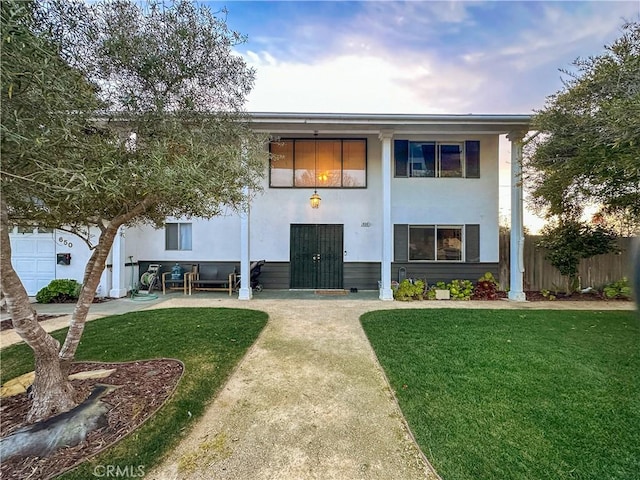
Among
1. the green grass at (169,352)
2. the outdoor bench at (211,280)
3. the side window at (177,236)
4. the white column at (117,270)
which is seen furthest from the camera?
the side window at (177,236)

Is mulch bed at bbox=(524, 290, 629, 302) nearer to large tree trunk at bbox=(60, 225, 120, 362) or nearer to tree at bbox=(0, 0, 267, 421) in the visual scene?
tree at bbox=(0, 0, 267, 421)

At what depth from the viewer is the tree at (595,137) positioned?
4312 mm

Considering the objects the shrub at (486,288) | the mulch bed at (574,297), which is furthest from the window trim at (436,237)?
the mulch bed at (574,297)

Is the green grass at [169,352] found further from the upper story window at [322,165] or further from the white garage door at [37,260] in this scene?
the upper story window at [322,165]

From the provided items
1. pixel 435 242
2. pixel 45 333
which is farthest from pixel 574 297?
pixel 45 333

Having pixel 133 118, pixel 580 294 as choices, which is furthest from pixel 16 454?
pixel 580 294

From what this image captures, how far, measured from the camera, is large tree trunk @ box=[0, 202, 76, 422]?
2418 mm

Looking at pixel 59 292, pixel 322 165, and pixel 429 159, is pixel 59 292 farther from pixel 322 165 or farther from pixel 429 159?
pixel 429 159

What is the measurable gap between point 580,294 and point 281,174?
936cm

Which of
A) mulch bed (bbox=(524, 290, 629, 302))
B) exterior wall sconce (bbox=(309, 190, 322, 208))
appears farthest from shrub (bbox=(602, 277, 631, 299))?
→ exterior wall sconce (bbox=(309, 190, 322, 208))

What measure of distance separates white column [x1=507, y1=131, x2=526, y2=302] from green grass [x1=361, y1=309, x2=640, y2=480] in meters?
2.46

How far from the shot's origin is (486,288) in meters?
8.48

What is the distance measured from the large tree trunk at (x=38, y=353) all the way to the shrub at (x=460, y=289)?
815 centimetres

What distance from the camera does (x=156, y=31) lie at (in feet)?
9.53
